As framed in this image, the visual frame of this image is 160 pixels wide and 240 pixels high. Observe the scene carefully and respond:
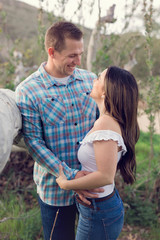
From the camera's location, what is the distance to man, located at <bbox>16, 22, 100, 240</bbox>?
213 centimetres

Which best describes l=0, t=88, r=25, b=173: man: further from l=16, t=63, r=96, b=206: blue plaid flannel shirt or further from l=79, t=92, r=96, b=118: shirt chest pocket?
l=79, t=92, r=96, b=118: shirt chest pocket

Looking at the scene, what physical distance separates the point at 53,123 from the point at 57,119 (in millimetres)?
44

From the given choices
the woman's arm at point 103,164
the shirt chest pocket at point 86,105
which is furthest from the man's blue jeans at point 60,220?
the shirt chest pocket at point 86,105

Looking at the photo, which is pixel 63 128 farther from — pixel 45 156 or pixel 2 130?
pixel 2 130

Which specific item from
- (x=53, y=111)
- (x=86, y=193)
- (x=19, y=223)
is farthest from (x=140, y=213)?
(x=53, y=111)

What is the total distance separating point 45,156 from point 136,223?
78.4 inches

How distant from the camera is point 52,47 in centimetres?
230

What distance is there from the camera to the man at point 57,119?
2127 mm

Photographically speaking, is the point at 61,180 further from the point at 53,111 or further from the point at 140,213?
the point at 140,213

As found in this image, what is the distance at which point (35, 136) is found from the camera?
2111mm

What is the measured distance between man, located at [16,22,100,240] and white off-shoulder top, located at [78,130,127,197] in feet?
0.92

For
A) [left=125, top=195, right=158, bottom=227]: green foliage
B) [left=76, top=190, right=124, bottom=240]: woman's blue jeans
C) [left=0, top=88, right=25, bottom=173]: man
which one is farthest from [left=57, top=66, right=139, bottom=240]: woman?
[left=125, top=195, right=158, bottom=227]: green foliage

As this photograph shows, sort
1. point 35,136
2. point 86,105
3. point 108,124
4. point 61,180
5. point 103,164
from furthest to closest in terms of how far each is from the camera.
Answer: point 86,105
point 35,136
point 61,180
point 108,124
point 103,164

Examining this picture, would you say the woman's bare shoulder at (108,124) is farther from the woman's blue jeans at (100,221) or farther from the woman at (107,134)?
the woman's blue jeans at (100,221)
